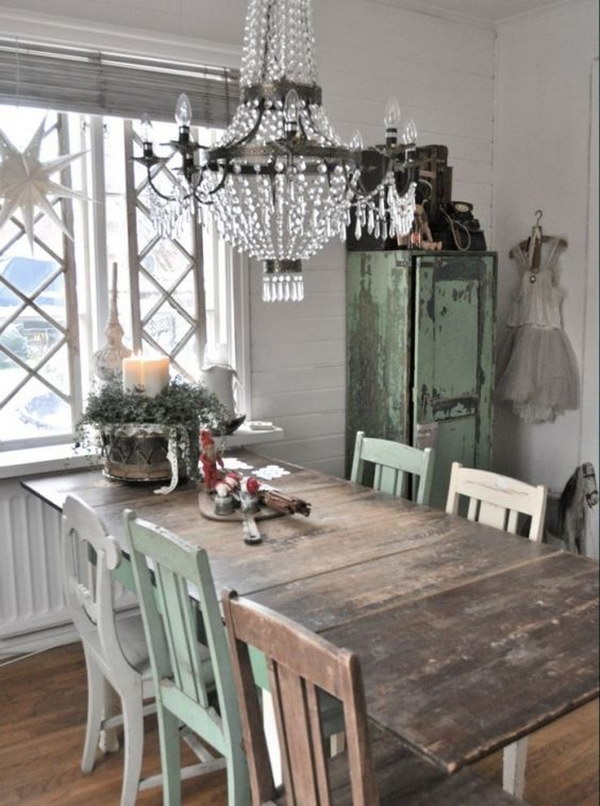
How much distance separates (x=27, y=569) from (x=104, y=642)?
1079 mm

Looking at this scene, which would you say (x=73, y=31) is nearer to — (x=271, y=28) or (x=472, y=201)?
(x=271, y=28)

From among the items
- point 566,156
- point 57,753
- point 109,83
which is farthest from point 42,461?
point 566,156

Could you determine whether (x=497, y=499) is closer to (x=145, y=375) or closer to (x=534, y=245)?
(x=534, y=245)

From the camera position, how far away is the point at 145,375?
263 centimetres

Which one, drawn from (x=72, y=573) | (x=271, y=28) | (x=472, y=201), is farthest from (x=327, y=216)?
(x=472, y=201)

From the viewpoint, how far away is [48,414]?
3010mm

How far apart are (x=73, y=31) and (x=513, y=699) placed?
256cm

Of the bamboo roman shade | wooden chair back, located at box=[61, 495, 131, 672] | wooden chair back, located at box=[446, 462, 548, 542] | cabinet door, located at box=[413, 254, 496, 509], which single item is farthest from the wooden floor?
the bamboo roman shade

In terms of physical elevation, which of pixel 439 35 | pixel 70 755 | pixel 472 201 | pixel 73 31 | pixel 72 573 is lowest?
pixel 70 755

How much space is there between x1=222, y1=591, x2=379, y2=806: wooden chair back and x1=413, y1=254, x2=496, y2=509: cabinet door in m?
1.96

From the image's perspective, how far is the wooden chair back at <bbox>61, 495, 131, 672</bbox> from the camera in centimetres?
184

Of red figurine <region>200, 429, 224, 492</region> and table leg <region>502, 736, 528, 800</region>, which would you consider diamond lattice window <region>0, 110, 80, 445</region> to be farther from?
table leg <region>502, 736, 528, 800</region>

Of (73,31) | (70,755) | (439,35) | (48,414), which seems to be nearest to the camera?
(70,755)

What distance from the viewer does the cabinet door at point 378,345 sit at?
3.21 m
